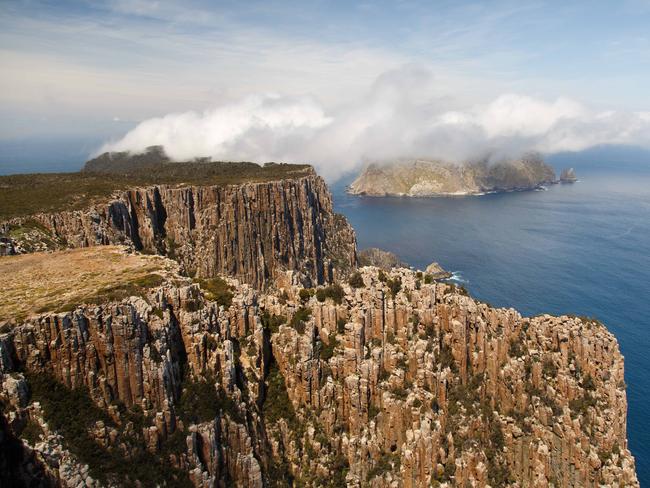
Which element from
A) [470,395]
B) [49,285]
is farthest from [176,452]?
[470,395]

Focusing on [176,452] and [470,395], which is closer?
[176,452]

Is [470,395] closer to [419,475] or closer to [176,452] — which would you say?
[419,475]

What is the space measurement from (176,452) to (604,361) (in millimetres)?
56318

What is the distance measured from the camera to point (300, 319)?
2643 inches

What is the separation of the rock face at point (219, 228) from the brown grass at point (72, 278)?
56.7 feet

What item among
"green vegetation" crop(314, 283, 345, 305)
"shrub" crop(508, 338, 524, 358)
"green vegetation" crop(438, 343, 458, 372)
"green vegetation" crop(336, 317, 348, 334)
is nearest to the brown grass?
"green vegetation" crop(314, 283, 345, 305)

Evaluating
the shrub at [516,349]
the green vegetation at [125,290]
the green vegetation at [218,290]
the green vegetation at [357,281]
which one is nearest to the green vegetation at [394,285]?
the green vegetation at [357,281]

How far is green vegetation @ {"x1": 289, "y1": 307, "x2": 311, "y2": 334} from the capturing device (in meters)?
66.1


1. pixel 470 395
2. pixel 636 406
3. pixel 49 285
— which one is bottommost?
pixel 636 406

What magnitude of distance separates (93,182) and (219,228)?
3443cm

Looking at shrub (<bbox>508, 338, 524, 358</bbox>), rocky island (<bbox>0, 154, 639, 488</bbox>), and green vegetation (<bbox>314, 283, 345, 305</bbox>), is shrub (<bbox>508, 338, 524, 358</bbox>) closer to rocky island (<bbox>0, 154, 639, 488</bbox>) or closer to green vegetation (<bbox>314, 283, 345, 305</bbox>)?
rocky island (<bbox>0, 154, 639, 488</bbox>)

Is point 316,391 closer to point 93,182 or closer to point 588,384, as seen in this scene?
point 588,384

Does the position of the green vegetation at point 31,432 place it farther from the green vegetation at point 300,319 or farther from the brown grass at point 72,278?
the green vegetation at point 300,319

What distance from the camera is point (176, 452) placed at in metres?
50.1
